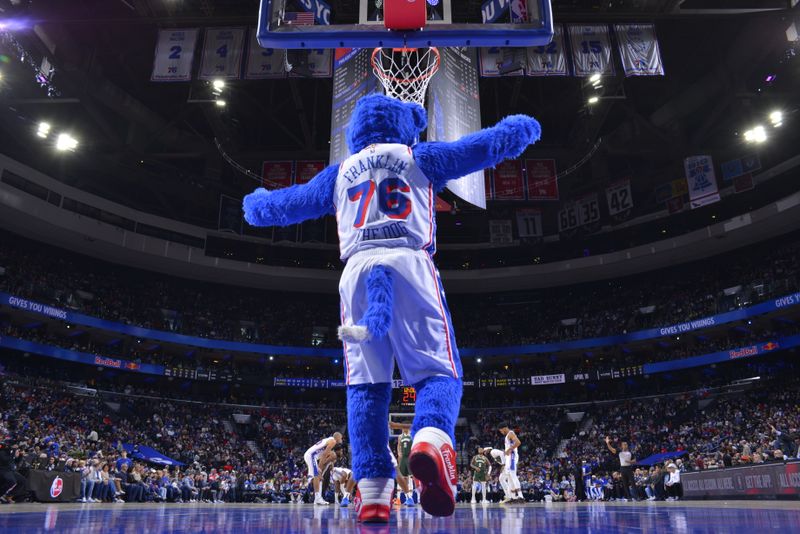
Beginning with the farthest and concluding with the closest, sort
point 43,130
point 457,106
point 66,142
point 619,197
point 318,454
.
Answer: point 619,197, point 66,142, point 43,130, point 457,106, point 318,454

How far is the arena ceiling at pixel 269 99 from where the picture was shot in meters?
15.4

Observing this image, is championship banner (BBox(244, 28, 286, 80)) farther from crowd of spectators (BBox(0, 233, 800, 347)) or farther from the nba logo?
crowd of spectators (BBox(0, 233, 800, 347))

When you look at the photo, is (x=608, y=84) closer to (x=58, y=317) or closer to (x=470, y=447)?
(x=470, y=447)

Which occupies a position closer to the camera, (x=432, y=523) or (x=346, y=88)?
(x=432, y=523)

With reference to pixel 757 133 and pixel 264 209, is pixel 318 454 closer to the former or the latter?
pixel 264 209

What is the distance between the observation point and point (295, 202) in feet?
13.0

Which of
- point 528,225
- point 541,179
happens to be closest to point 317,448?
point 541,179

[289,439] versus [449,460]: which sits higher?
[289,439]

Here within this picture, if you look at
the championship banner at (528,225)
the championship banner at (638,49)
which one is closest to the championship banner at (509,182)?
the championship banner at (638,49)

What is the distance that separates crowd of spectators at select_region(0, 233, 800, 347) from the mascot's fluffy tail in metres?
26.5

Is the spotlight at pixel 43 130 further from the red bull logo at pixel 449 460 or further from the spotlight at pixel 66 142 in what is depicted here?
the red bull logo at pixel 449 460

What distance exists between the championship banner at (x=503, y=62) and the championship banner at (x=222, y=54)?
6.16 metres

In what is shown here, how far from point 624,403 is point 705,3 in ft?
66.4

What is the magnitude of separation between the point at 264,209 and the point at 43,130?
76.7ft
